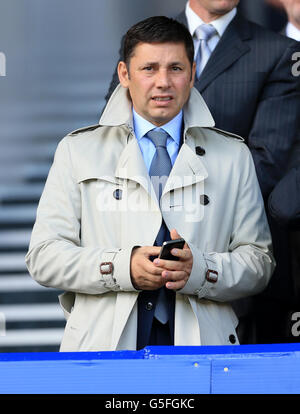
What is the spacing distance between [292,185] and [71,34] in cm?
154

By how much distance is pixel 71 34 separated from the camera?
16.5ft

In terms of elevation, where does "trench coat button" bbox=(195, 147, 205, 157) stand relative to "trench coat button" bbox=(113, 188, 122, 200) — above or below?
above

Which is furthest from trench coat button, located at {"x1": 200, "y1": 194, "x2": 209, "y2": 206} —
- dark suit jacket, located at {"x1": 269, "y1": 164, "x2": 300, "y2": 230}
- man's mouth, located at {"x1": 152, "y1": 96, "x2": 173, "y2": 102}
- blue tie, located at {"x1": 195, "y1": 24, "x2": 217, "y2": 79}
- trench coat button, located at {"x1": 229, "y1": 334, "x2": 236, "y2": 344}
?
blue tie, located at {"x1": 195, "y1": 24, "x2": 217, "y2": 79}

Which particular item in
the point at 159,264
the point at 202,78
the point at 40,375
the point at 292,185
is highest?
the point at 202,78

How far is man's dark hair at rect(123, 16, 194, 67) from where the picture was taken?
4.05 m

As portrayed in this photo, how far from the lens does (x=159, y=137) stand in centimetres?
407

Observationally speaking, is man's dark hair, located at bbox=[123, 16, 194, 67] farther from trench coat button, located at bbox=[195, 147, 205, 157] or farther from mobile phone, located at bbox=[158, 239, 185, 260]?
mobile phone, located at bbox=[158, 239, 185, 260]

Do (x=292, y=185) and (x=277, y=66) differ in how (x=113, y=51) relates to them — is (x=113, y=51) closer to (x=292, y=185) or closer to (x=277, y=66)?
(x=277, y=66)

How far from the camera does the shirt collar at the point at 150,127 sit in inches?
161

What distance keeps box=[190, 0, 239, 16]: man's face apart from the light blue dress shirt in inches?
34.0

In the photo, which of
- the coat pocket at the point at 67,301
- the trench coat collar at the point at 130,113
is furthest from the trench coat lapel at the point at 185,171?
the coat pocket at the point at 67,301

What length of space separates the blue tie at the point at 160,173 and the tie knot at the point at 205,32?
860 mm

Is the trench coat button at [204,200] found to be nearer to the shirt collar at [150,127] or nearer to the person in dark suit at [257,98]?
the shirt collar at [150,127]

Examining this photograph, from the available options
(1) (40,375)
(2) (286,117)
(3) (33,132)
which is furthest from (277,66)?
(1) (40,375)
